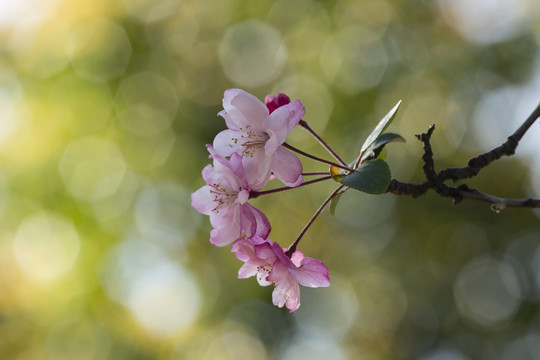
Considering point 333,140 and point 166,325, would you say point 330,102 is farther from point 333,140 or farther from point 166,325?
point 166,325

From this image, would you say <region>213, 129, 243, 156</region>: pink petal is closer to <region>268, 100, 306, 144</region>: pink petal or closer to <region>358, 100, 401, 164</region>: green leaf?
<region>268, 100, 306, 144</region>: pink petal

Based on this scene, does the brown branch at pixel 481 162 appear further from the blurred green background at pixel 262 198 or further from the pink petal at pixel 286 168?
the blurred green background at pixel 262 198

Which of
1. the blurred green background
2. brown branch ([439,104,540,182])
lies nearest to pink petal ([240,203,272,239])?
brown branch ([439,104,540,182])

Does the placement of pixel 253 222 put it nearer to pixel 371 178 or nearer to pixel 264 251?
pixel 264 251

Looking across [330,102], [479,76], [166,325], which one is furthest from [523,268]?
[166,325]

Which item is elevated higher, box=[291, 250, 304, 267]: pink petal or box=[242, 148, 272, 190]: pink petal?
box=[242, 148, 272, 190]: pink petal

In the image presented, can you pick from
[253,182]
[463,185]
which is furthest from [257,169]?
[463,185]

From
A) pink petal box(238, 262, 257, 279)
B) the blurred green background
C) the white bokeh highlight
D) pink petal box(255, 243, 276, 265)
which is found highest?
pink petal box(255, 243, 276, 265)
